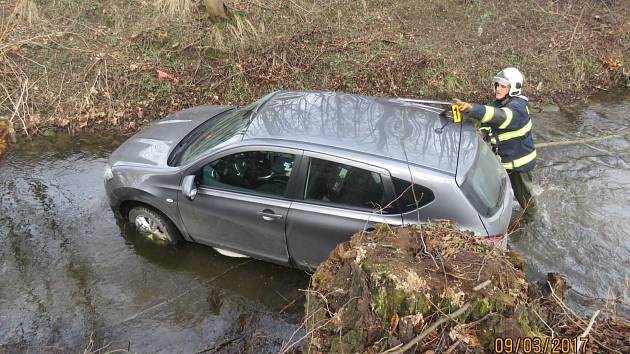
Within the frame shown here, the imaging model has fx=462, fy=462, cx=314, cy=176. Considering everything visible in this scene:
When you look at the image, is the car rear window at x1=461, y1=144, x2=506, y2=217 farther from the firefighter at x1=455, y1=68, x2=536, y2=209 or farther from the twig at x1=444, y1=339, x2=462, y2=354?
the twig at x1=444, y1=339, x2=462, y2=354

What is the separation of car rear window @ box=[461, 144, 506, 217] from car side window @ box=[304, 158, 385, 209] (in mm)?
745

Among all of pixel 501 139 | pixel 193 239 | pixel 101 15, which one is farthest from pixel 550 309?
pixel 101 15

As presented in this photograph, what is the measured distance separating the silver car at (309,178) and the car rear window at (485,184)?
0.04 feet

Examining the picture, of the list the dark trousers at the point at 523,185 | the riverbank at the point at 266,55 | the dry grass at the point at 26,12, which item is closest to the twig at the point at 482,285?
the dark trousers at the point at 523,185

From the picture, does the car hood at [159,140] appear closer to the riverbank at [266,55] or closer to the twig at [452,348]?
the riverbank at [266,55]

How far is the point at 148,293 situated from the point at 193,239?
70cm

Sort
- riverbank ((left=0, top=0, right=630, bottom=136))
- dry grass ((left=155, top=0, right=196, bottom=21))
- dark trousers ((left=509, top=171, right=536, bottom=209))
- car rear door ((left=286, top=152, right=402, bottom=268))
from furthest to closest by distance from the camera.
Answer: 1. dry grass ((left=155, top=0, right=196, bottom=21))
2. riverbank ((left=0, top=0, right=630, bottom=136))
3. dark trousers ((left=509, top=171, right=536, bottom=209))
4. car rear door ((left=286, top=152, right=402, bottom=268))

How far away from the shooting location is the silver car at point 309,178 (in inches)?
155

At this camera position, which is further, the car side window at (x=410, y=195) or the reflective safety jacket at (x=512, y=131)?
the reflective safety jacket at (x=512, y=131)

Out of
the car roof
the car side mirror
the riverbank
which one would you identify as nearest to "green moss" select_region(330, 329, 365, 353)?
the car roof

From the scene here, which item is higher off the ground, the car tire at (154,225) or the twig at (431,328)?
the twig at (431,328)

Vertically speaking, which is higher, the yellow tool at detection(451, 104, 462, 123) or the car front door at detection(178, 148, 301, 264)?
the yellow tool at detection(451, 104, 462, 123)

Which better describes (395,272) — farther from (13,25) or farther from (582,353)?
(13,25)

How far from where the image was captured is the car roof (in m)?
4.04
